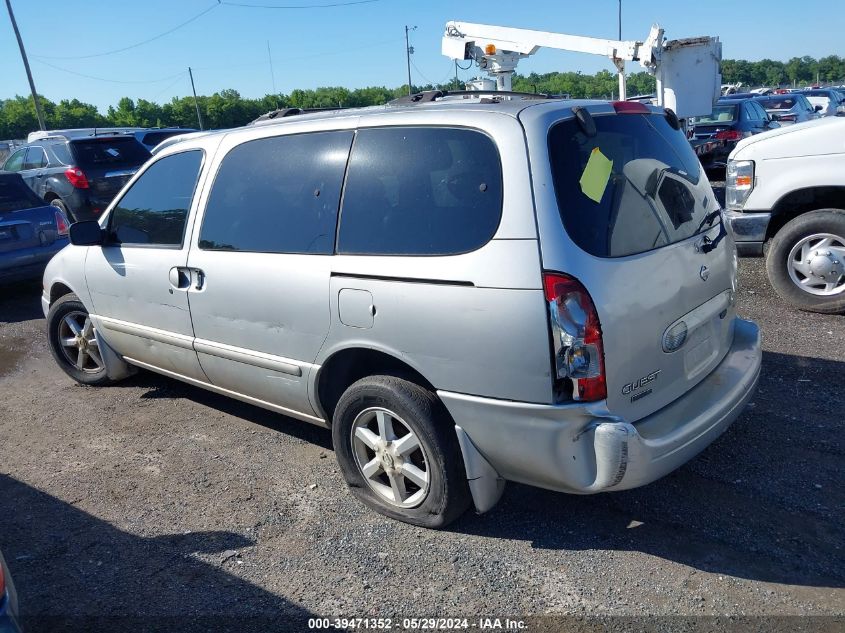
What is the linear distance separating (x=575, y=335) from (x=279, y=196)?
1.87 meters

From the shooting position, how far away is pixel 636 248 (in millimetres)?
2924

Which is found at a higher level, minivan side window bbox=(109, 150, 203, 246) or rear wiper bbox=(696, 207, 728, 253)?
minivan side window bbox=(109, 150, 203, 246)

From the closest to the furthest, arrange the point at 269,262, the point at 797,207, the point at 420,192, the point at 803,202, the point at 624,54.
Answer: the point at 420,192 < the point at 269,262 < the point at 803,202 < the point at 797,207 < the point at 624,54

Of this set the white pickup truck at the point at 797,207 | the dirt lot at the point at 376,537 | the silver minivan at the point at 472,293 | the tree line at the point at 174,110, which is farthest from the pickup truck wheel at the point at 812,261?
the tree line at the point at 174,110

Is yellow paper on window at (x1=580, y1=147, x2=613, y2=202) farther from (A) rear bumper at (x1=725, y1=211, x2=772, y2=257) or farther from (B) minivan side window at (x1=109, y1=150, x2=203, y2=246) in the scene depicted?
(A) rear bumper at (x1=725, y1=211, x2=772, y2=257)

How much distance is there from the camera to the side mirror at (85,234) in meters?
4.73

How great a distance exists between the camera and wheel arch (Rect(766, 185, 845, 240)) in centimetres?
588

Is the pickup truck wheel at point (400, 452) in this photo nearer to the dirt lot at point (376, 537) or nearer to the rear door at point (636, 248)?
the dirt lot at point (376, 537)

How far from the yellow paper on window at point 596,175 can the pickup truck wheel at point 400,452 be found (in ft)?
3.61

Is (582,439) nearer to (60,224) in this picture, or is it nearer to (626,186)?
A: (626,186)

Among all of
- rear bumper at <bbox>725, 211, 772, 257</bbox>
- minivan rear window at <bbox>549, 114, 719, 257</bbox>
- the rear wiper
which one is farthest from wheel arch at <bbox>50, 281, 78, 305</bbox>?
rear bumper at <bbox>725, 211, 772, 257</bbox>

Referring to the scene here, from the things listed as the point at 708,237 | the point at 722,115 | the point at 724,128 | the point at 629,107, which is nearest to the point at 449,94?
the point at 629,107

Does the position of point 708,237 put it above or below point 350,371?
above

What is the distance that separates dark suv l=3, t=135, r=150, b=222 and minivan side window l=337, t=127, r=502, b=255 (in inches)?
370
